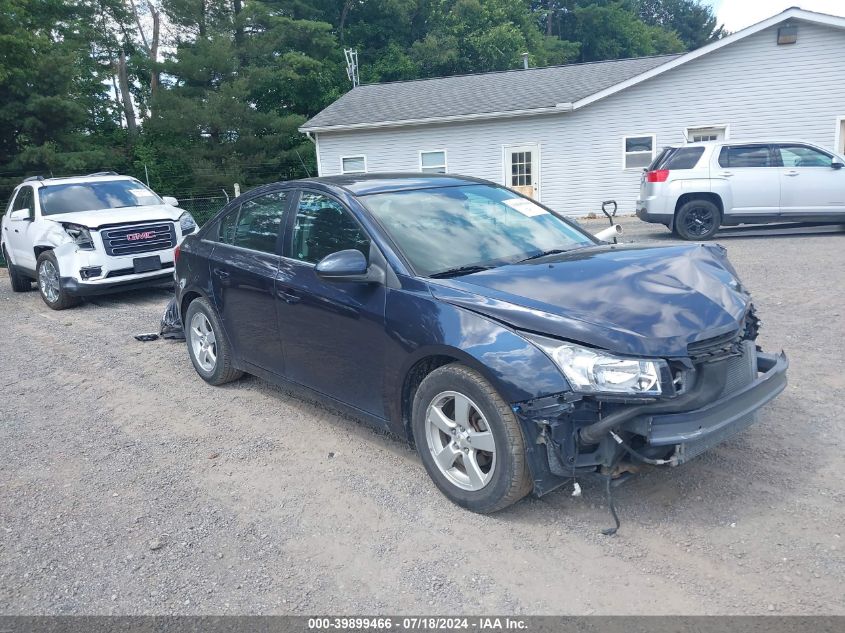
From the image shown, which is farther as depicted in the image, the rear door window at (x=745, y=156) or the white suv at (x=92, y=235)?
the rear door window at (x=745, y=156)

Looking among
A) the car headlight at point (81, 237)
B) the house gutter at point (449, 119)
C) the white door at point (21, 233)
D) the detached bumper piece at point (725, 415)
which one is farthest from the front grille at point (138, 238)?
the house gutter at point (449, 119)

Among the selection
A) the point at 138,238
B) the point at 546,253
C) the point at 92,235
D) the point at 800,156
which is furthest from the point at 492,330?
the point at 800,156

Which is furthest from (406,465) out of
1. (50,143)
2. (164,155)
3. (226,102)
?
(164,155)

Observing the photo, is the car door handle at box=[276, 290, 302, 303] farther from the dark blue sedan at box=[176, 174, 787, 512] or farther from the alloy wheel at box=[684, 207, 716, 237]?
the alloy wheel at box=[684, 207, 716, 237]

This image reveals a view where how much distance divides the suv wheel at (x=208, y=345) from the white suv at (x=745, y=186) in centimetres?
990

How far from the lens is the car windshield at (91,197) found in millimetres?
10469

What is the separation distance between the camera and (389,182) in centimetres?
480

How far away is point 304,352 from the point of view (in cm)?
461

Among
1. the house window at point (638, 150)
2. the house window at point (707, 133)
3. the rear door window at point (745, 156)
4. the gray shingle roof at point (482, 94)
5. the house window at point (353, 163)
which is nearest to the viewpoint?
the rear door window at point (745, 156)

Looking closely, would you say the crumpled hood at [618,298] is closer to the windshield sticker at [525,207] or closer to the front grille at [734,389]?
the front grille at [734,389]

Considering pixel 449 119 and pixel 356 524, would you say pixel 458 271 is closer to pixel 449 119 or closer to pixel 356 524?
pixel 356 524

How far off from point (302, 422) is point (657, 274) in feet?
8.84

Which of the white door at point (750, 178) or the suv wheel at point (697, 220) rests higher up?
the white door at point (750, 178)

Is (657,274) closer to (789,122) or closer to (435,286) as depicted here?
(435,286)
